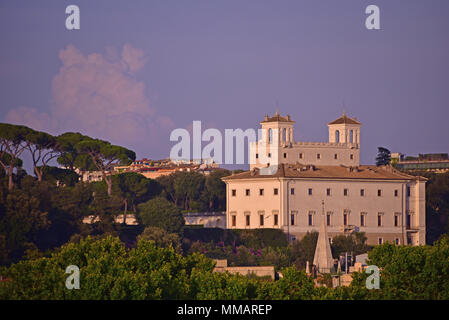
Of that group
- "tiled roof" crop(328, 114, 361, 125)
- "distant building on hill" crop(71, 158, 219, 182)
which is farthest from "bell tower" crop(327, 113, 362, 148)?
"distant building on hill" crop(71, 158, 219, 182)

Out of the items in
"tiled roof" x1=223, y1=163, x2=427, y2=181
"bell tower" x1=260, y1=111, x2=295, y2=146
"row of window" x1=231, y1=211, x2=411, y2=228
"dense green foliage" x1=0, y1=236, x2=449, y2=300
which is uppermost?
"bell tower" x1=260, y1=111, x2=295, y2=146

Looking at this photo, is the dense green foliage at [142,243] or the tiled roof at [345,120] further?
the tiled roof at [345,120]

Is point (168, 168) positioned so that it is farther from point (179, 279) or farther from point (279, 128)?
point (179, 279)

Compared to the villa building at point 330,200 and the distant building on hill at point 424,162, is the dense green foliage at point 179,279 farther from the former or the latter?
the distant building on hill at point 424,162

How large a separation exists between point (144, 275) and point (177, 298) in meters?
2.41

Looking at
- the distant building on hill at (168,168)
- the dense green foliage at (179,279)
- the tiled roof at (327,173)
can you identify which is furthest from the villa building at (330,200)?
the dense green foliage at (179,279)

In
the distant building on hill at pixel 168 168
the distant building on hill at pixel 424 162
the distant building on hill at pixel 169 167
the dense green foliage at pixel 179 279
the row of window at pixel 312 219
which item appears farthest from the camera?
the distant building on hill at pixel 169 167

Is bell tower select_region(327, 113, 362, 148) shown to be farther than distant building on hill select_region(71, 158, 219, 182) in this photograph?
No

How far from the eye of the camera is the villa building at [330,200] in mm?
101750

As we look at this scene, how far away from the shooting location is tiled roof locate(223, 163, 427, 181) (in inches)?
A: 4055

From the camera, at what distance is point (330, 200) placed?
4065 inches

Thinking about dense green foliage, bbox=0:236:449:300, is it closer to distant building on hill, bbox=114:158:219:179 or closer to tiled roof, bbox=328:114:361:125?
tiled roof, bbox=328:114:361:125

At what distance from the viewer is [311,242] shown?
95062 millimetres
